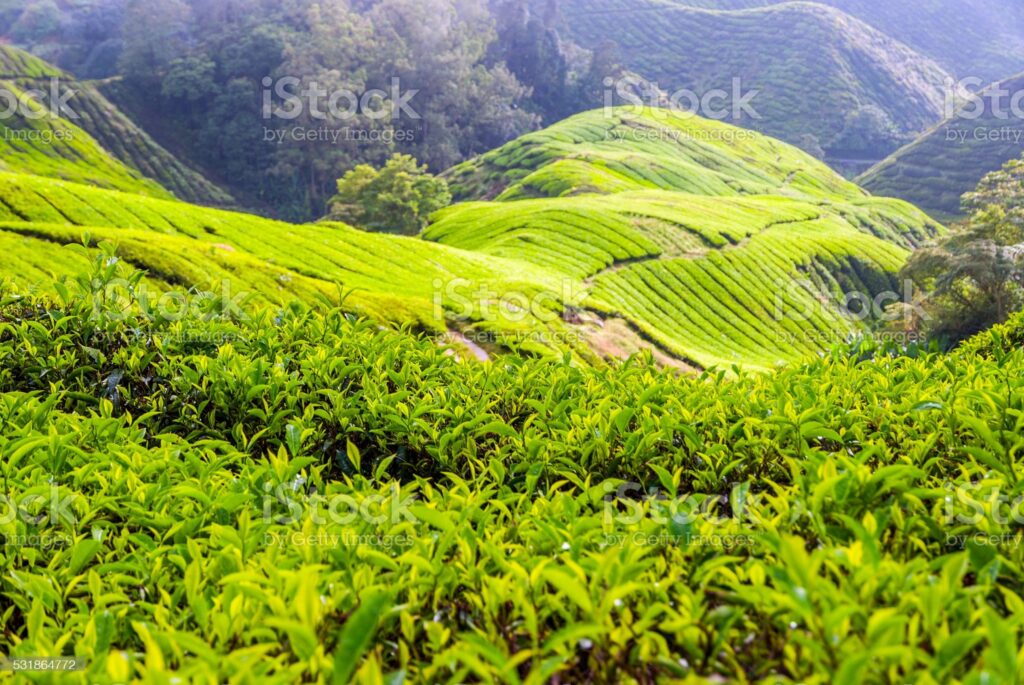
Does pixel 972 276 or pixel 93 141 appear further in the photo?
pixel 93 141

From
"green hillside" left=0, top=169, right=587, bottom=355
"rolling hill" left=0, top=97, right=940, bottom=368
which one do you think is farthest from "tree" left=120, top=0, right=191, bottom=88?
"green hillside" left=0, top=169, right=587, bottom=355

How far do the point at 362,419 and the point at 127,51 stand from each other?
560 feet

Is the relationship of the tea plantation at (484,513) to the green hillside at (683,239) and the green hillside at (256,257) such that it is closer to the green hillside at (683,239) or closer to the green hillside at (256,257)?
the green hillside at (256,257)

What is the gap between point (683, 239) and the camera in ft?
250

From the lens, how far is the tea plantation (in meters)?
3.03

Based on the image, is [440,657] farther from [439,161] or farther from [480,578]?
[439,161]

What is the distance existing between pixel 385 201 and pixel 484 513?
89.2 metres

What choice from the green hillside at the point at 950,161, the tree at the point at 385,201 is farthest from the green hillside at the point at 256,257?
the green hillside at the point at 950,161

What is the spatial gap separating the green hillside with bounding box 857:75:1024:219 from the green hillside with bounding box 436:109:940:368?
38350 mm

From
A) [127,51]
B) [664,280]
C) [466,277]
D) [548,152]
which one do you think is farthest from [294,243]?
[127,51]

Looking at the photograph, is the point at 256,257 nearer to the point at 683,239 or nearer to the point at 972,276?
the point at 972,276

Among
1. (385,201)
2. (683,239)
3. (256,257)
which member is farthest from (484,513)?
(385,201)

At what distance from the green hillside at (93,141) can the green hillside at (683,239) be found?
47.2 meters

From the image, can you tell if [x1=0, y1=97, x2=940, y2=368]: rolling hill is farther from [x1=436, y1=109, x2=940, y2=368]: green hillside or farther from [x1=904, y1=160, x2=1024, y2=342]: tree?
[x1=904, y1=160, x2=1024, y2=342]: tree
